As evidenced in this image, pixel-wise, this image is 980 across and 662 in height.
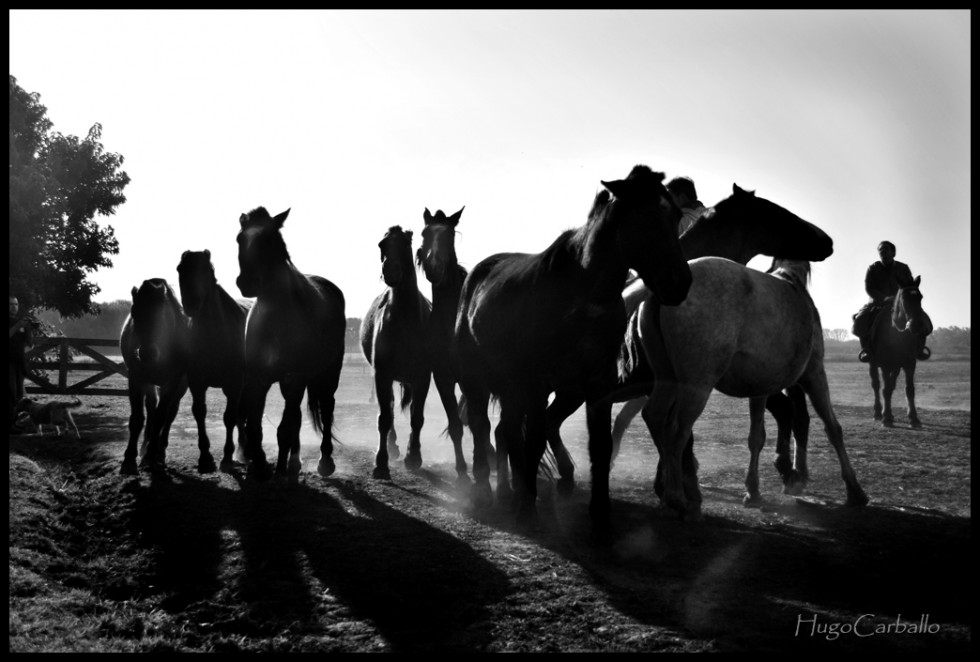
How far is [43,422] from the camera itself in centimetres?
1262

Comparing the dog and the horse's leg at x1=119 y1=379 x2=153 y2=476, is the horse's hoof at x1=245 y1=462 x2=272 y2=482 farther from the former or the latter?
the dog

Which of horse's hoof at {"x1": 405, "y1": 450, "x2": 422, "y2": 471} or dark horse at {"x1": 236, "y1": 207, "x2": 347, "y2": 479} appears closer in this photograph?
dark horse at {"x1": 236, "y1": 207, "x2": 347, "y2": 479}

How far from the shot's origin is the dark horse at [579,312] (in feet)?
16.7

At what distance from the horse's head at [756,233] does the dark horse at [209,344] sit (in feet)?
17.4

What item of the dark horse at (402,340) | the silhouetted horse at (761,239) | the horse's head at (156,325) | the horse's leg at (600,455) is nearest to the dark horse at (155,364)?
the horse's head at (156,325)

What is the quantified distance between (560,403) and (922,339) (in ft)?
33.8

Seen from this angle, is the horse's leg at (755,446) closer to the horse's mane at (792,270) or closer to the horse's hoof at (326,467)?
the horse's mane at (792,270)

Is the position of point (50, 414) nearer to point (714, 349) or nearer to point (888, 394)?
point (714, 349)

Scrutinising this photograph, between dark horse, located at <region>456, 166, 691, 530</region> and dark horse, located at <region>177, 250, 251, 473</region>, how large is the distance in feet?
13.3

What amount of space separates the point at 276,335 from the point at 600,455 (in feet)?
13.8

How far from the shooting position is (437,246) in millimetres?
8883

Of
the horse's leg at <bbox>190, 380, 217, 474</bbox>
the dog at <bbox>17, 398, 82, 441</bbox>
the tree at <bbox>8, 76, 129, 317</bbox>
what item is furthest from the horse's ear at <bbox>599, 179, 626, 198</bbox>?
the tree at <bbox>8, 76, 129, 317</bbox>

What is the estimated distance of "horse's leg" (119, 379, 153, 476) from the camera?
8984mm
